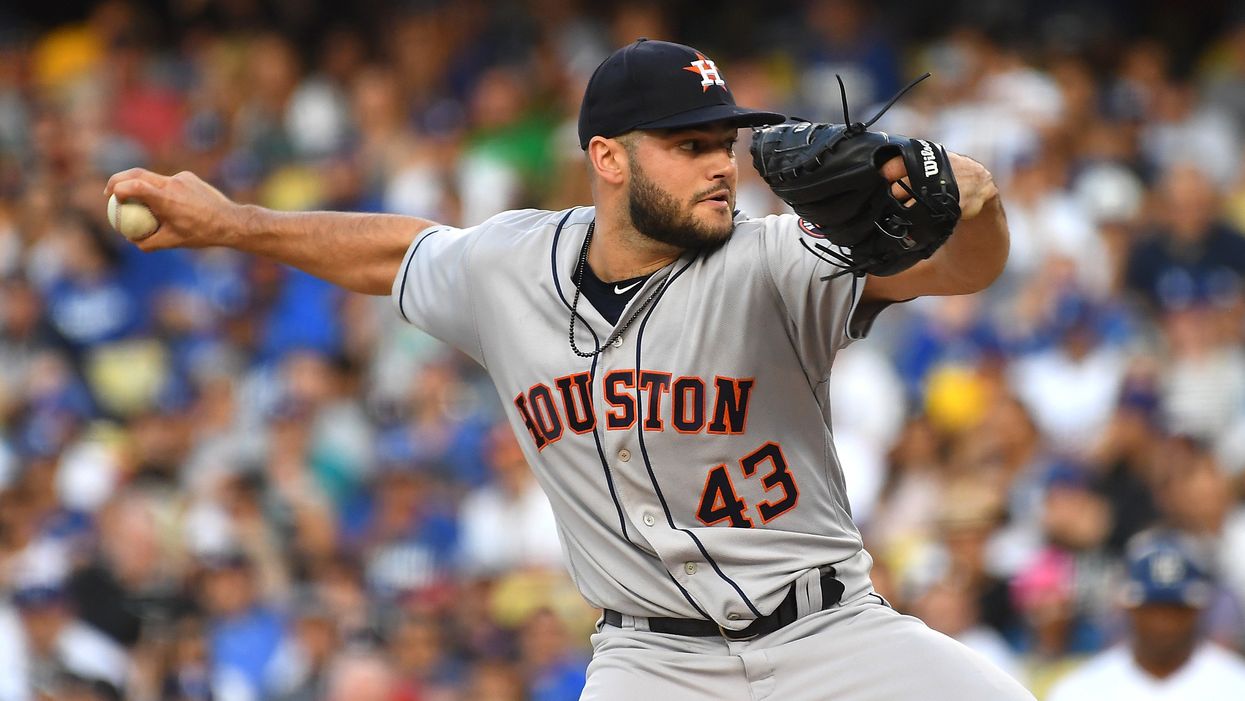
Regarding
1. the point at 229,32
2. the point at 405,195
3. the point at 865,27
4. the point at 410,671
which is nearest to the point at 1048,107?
the point at 865,27

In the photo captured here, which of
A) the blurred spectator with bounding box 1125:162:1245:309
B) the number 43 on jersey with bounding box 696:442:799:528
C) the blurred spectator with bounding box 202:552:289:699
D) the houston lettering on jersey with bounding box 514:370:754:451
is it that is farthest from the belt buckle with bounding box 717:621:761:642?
the blurred spectator with bounding box 1125:162:1245:309

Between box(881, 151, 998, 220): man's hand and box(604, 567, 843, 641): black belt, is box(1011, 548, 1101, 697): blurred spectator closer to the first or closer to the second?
box(604, 567, 843, 641): black belt

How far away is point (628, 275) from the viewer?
378 centimetres

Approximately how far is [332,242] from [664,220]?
86cm

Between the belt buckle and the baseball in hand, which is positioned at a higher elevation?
the baseball in hand

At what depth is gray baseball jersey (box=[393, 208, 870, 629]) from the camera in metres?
3.54

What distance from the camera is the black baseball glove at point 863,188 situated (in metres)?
3.05

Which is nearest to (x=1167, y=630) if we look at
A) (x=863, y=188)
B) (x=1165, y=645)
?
(x=1165, y=645)

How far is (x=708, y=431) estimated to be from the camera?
354 cm

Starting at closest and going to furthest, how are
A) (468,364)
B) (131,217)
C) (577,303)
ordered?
(577,303) → (131,217) → (468,364)

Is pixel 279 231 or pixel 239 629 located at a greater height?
pixel 279 231

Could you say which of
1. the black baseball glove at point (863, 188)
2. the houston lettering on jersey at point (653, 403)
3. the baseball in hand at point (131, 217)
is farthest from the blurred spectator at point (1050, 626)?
the baseball in hand at point (131, 217)

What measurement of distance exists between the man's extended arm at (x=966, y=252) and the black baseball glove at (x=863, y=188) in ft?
0.14

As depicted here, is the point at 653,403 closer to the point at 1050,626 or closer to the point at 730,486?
the point at 730,486
